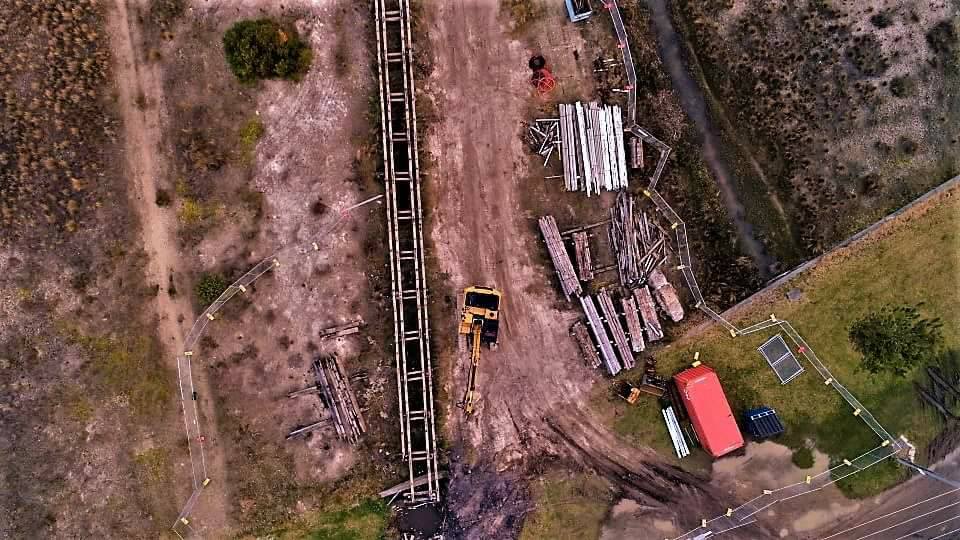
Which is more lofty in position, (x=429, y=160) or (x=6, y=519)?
(x=429, y=160)

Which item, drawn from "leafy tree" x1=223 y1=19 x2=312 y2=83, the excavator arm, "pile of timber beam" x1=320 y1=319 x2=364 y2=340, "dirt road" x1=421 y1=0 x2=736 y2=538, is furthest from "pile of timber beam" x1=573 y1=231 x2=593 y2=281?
"leafy tree" x1=223 y1=19 x2=312 y2=83

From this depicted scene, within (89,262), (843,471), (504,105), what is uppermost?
(504,105)

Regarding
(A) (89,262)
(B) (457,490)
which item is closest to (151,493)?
(A) (89,262)

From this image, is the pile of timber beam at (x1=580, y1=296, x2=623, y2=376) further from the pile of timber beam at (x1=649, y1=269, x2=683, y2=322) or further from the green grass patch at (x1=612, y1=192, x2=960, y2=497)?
the pile of timber beam at (x1=649, y1=269, x2=683, y2=322)

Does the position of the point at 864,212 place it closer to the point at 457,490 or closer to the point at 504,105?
the point at 504,105

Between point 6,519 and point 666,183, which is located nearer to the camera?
point 6,519

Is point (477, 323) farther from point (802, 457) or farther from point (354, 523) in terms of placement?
point (802, 457)

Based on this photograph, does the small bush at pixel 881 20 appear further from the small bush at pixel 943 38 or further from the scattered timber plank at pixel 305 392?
the scattered timber plank at pixel 305 392
